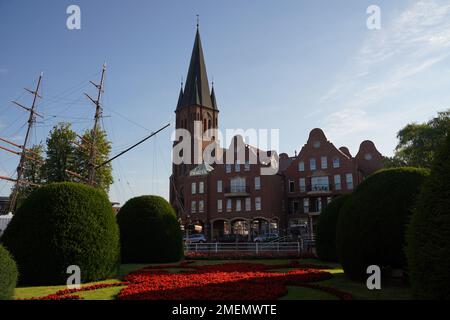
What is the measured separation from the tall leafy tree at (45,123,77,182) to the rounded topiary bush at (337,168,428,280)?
140 ft

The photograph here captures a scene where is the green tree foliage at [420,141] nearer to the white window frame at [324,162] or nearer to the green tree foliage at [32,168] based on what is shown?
the white window frame at [324,162]

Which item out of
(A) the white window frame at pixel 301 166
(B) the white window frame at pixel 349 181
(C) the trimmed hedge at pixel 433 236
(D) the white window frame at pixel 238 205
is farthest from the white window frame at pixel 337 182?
(C) the trimmed hedge at pixel 433 236

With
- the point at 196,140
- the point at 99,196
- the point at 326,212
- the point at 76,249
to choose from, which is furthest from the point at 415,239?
the point at 196,140

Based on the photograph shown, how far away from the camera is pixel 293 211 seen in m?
60.2

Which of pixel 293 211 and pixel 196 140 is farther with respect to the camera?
pixel 196 140

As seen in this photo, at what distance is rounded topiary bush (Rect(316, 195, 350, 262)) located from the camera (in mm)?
22328

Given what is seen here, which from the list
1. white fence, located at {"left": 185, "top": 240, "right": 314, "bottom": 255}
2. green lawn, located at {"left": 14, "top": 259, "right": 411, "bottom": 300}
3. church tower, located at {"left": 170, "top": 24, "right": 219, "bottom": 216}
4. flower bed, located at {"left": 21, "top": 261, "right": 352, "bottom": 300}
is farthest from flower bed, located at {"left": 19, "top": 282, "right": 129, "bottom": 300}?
church tower, located at {"left": 170, "top": 24, "right": 219, "bottom": 216}

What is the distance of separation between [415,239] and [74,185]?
1281cm

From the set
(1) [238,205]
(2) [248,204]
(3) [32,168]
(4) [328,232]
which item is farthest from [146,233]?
(3) [32,168]

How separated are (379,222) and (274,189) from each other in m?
46.9

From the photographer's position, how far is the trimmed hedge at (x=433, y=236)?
688cm

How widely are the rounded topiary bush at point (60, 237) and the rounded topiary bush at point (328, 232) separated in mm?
12616

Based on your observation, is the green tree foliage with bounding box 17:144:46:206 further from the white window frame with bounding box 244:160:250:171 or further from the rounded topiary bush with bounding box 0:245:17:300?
the rounded topiary bush with bounding box 0:245:17:300
